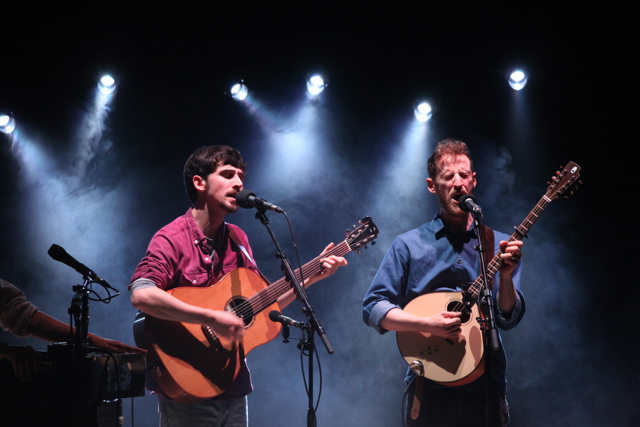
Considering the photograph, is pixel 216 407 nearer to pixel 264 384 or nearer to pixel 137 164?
pixel 264 384

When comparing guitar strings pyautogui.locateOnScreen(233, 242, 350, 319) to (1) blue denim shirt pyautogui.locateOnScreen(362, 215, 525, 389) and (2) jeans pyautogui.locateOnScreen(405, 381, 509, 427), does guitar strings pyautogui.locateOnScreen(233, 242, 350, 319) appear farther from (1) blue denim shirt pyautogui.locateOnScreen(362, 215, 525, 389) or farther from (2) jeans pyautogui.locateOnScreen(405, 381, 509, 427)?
(2) jeans pyautogui.locateOnScreen(405, 381, 509, 427)

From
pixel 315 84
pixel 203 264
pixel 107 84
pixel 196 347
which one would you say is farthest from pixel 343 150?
pixel 196 347

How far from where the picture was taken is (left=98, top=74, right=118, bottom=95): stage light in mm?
6059

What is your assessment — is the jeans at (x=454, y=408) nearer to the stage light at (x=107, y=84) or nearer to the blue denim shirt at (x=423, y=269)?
the blue denim shirt at (x=423, y=269)

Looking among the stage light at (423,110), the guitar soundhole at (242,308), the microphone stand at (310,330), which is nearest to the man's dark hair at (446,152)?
the microphone stand at (310,330)

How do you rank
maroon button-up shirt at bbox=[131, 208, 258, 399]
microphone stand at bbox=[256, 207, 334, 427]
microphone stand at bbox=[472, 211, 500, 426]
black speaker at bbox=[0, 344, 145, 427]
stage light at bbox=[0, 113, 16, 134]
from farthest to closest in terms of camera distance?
stage light at bbox=[0, 113, 16, 134] → maroon button-up shirt at bbox=[131, 208, 258, 399] → microphone stand at bbox=[256, 207, 334, 427] → black speaker at bbox=[0, 344, 145, 427] → microphone stand at bbox=[472, 211, 500, 426]

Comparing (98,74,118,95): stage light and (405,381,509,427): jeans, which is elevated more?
(98,74,118,95): stage light

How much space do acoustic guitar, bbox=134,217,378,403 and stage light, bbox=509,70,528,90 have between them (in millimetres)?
3673

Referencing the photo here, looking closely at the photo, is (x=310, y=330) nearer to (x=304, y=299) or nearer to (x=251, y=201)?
(x=304, y=299)

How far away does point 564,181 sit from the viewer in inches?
130

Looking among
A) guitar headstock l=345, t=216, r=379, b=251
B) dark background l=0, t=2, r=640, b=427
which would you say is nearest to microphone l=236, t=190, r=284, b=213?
guitar headstock l=345, t=216, r=379, b=251

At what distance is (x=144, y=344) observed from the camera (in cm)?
326

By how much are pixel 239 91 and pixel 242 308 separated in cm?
347

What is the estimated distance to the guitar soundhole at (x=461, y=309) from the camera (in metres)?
3.26
